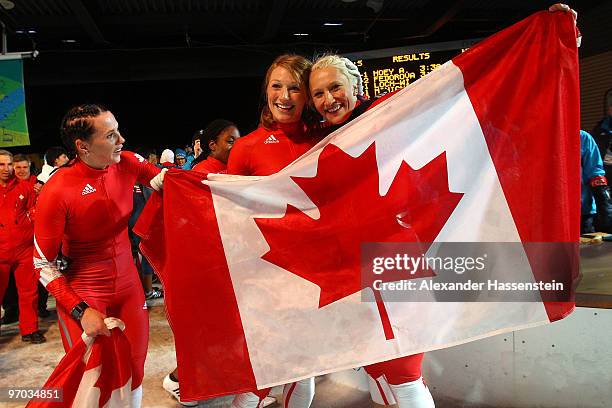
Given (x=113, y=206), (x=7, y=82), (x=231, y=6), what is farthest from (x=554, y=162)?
(x=7, y=82)

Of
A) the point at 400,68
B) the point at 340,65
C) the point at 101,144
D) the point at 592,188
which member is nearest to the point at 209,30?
the point at 400,68

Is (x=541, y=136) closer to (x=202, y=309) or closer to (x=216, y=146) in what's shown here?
(x=202, y=309)

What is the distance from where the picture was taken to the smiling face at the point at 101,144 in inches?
81.8

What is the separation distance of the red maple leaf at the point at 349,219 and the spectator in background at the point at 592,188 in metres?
2.54

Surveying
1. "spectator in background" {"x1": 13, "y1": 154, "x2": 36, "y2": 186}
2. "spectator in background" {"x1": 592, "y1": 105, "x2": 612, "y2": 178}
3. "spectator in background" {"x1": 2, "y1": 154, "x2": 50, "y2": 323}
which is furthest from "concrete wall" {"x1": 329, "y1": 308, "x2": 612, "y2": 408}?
"spectator in background" {"x1": 13, "y1": 154, "x2": 36, "y2": 186}

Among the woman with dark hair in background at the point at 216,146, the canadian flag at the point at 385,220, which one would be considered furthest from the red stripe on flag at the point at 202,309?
the woman with dark hair in background at the point at 216,146

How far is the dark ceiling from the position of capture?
742cm

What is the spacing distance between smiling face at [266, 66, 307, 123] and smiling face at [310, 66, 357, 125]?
0.08m

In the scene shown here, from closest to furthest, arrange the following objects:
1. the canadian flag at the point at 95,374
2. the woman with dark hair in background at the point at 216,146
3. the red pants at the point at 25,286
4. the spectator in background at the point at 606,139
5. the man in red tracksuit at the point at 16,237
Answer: the canadian flag at the point at 95,374 → the woman with dark hair in background at the point at 216,146 → the spectator in background at the point at 606,139 → the red pants at the point at 25,286 → the man in red tracksuit at the point at 16,237

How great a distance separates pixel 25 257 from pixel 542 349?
4.48 m

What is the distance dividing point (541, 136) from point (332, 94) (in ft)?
2.50

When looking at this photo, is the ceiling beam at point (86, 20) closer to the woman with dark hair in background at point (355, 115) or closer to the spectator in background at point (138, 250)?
the spectator in background at point (138, 250)

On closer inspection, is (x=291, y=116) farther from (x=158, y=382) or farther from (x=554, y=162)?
(x=158, y=382)

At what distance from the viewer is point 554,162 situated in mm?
1649
